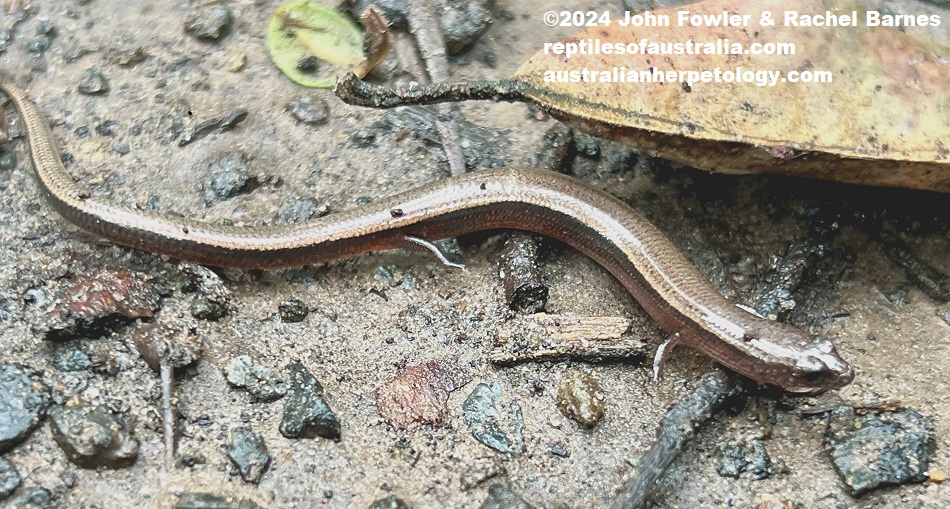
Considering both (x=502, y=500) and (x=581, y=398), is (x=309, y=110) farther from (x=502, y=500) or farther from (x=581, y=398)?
(x=502, y=500)

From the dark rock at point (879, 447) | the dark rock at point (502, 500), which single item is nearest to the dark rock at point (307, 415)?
the dark rock at point (502, 500)

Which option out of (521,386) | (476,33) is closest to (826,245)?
(521,386)

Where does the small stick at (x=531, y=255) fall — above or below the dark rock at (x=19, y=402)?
above

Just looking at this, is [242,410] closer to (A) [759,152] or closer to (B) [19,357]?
(B) [19,357]

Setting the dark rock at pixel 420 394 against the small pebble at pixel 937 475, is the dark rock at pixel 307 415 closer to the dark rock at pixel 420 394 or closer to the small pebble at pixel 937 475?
the dark rock at pixel 420 394

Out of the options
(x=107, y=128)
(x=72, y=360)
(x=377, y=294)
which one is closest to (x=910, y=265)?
(x=377, y=294)

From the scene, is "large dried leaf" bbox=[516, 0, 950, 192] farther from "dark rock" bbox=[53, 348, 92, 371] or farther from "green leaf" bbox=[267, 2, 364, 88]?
"dark rock" bbox=[53, 348, 92, 371]
